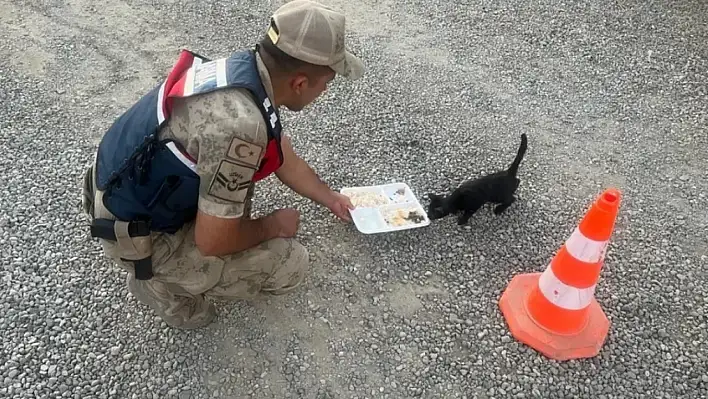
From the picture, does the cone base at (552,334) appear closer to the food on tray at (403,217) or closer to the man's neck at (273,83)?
the food on tray at (403,217)

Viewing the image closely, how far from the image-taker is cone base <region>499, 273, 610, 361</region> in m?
2.72

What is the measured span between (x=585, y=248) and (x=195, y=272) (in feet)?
5.03

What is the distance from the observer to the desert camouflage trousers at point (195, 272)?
8.14 ft

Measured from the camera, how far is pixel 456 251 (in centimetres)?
319

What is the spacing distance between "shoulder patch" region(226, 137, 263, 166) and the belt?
528 millimetres

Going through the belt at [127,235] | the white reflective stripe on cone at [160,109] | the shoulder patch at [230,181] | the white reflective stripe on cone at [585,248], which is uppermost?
the white reflective stripe on cone at [160,109]

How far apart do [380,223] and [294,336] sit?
2.45ft

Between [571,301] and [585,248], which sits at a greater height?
[585,248]

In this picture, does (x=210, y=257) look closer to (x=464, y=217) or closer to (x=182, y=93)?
(x=182, y=93)

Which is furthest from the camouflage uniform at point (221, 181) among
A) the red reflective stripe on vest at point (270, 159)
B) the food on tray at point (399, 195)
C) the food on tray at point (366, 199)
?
the food on tray at point (399, 195)

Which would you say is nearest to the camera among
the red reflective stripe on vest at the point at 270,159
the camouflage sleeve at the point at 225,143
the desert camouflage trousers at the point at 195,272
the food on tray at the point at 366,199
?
the camouflage sleeve at the point at 225,143

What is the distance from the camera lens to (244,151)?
80.9 inches

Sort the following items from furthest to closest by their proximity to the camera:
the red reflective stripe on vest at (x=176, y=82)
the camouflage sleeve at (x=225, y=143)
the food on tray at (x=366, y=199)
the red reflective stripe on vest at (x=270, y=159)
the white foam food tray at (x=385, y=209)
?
the food on tray at (x=366, y=199) < the white foam food tray at (x=385, y=209) < the red reflective stripe on vest at (x=270, y=159) < the red reflective stripe on vest at (x=176, y=82) < the camouflage sleeve at (x=225, y=143)

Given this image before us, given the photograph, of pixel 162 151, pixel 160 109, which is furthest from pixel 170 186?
pixel 160 109
